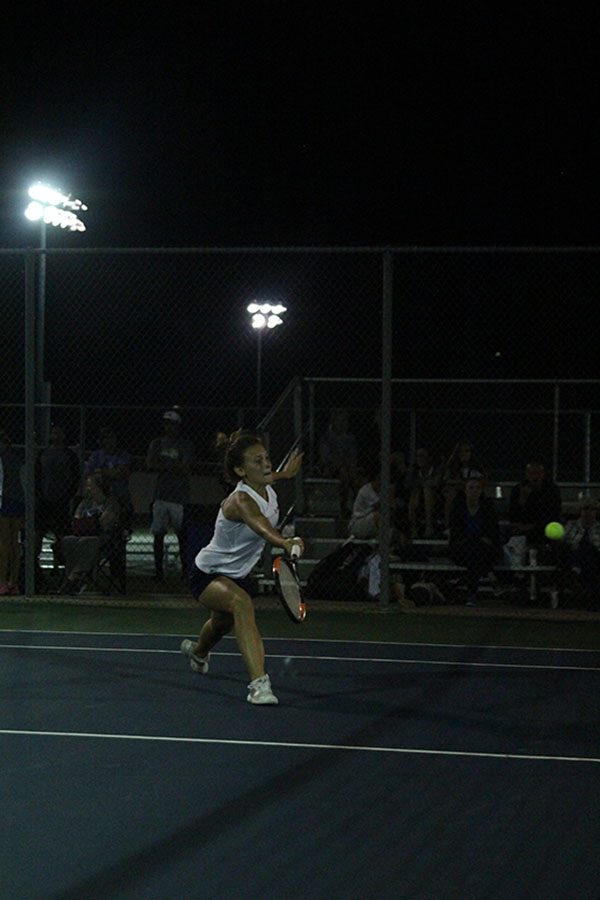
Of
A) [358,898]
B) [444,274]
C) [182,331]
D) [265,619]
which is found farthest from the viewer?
[182,331]

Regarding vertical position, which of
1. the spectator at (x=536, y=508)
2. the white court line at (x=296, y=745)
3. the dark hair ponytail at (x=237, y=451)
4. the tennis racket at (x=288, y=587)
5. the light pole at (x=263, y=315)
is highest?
the light pole at (x=263, y=315)

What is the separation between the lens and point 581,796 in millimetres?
5961

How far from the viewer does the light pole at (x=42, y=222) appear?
1983 centimetres

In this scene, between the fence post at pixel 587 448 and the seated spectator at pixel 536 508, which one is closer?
the seated spectator at pixel 536 508

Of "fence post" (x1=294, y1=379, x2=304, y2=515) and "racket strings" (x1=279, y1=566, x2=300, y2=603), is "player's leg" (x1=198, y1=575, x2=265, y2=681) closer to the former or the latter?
"racket strings" (x1=279, y1=566, x2=300, y2=603)

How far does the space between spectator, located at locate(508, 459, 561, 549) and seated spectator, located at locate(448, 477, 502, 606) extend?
17.0 inches

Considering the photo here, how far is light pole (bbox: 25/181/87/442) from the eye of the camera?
19.8 meters

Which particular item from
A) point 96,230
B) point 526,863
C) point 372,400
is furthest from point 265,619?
point 96,230

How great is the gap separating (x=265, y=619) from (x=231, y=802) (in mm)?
7024

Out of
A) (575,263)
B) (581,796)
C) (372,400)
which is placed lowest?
(581,796)

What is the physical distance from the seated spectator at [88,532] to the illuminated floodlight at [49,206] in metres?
9.80

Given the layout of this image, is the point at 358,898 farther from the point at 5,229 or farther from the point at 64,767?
the point at 5,229

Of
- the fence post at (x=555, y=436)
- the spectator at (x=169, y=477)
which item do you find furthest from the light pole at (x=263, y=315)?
the spectator at (x=169, y=477)

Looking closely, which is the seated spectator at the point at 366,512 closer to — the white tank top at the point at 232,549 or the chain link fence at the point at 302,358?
the chain link fence at the point at 302,358
